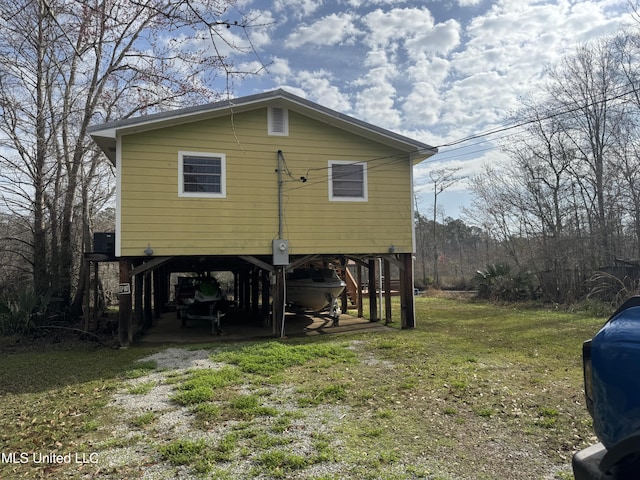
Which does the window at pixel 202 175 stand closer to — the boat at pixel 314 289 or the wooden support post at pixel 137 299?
the wooden support post at pixel 137 299

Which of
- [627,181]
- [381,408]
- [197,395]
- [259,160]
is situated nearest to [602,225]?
[627,181]

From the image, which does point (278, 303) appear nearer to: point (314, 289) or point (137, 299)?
point (314, 289)

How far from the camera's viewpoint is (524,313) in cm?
1409

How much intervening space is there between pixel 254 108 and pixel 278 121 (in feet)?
2.00

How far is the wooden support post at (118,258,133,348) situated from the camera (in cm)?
912

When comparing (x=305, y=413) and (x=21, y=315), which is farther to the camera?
(x=21, y=315)

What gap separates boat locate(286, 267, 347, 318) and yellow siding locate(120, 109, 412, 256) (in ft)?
7.46

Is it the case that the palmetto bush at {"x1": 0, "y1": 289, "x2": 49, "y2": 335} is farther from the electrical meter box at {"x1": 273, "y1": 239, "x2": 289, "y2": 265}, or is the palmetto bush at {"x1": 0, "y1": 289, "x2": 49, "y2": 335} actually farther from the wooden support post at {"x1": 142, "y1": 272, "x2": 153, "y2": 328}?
the electrical meter box at {"x1": 273, "y1": 239, "x2": 289, "y2": 265}

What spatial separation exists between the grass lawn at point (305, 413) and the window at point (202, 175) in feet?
11.3

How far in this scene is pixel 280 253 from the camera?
9883 millimetres

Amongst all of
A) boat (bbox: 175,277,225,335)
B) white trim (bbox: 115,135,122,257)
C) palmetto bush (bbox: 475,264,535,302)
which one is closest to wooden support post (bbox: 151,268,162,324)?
boat (bbox: 175,277,225,335)

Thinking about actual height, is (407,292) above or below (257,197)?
below

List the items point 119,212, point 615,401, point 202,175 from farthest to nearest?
point 202,175
point 119,212
point 615,401

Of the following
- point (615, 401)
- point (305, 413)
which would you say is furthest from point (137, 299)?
point (615, 401)
